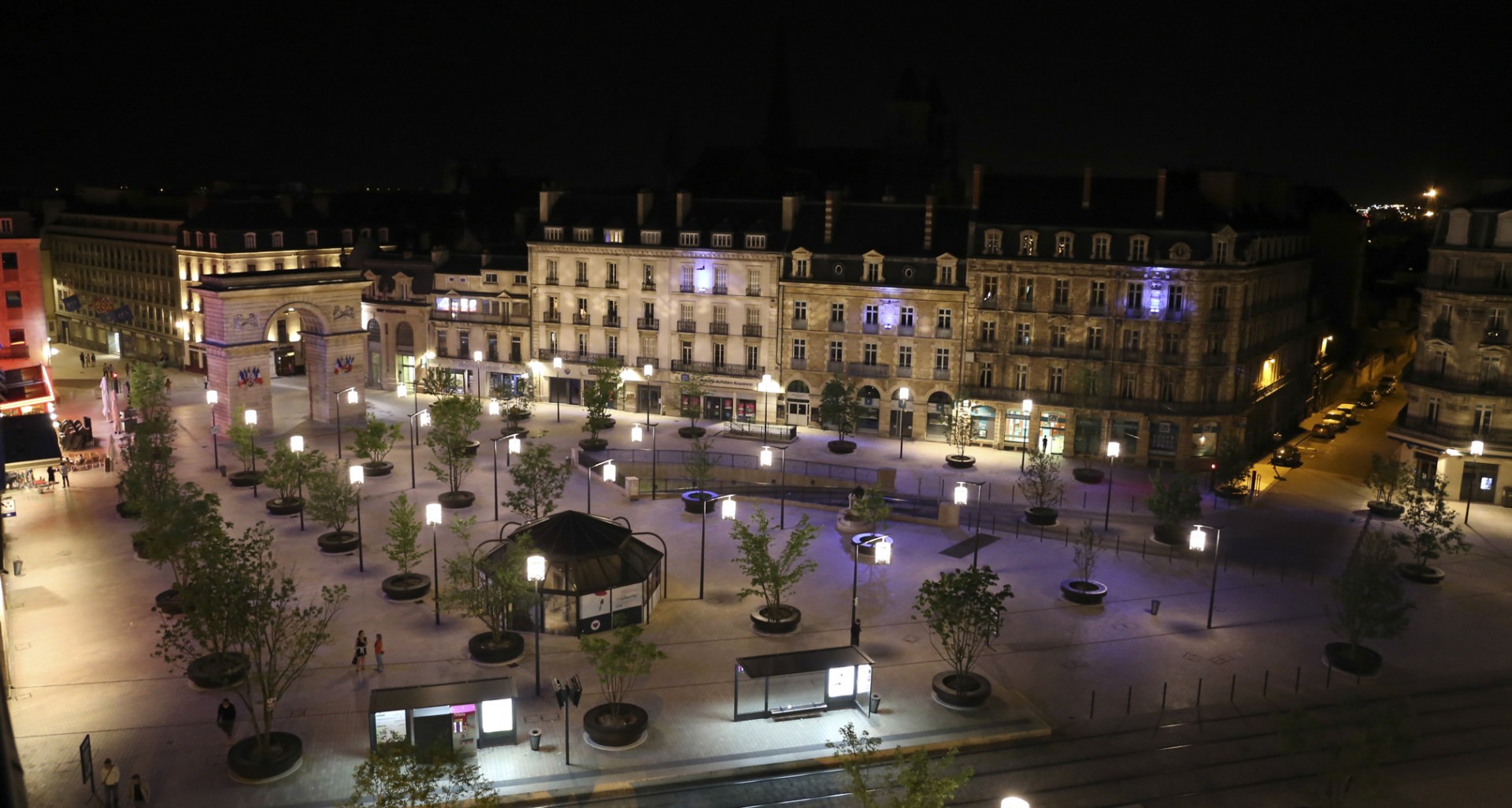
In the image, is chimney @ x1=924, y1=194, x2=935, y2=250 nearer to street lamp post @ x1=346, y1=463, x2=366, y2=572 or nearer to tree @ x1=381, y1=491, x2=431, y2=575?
street lamp post @ x1=346, y1=463, x2=366, y2=572

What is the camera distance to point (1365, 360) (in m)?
99.8

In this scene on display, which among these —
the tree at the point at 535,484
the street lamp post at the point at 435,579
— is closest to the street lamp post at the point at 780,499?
the tree at the point at 535,484

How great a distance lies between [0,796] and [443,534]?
51158 millimetres

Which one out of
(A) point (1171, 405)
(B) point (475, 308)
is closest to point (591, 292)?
(B) point (475, 308)

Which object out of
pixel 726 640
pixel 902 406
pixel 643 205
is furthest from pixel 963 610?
pixel 643 205

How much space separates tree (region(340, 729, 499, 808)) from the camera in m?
25.8

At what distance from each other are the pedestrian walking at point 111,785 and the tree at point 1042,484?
1620 inches

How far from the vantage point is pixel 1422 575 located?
164 ft

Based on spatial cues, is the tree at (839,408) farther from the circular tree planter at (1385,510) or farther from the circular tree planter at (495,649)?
the circular tree planter at (495,649)

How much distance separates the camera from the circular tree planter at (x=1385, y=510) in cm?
5909

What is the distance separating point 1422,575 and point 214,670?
48112mm

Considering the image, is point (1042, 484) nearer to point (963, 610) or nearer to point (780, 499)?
point (780, 499)

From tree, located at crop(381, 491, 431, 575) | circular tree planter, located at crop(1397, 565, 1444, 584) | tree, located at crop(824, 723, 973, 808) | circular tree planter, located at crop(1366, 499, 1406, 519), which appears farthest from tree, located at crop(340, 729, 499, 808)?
circular tree planter, located at crop(1366, 499, 1406, 519)

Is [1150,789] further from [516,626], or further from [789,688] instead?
[516,626]
